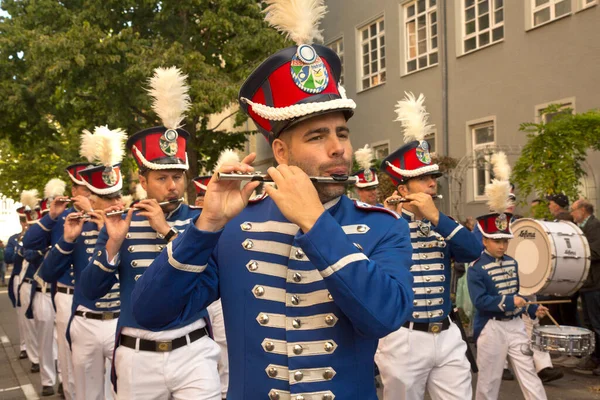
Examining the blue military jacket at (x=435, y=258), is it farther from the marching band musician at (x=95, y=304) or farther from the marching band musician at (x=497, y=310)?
the marching band musician at (x=95, y=304)

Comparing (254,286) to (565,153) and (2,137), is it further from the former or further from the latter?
(2,137)

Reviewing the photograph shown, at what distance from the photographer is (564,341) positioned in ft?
22.5

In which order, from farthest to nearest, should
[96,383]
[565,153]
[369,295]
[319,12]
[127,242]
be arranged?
[565,153] → [96,383] → [127,242] → [319,12] → [369,295]

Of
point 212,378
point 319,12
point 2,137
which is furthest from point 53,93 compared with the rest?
point 319,12

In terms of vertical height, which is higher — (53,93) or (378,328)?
(53,93)

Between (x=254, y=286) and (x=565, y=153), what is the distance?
9223 millimetres

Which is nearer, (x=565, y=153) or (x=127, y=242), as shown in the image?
(x=127, y=242)

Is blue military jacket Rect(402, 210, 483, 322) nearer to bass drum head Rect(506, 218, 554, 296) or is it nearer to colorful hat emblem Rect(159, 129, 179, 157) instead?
colorful hat emblem Rect(159, 129, 179, 157)

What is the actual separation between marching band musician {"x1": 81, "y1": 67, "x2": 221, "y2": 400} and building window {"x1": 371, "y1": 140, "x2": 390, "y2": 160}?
1671 cm

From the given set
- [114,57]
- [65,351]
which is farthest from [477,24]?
[65,351]

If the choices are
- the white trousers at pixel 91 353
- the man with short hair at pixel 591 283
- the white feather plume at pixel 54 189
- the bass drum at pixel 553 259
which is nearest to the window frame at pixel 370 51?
the man with short hair at pixel 591 283

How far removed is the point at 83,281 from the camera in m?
5.17

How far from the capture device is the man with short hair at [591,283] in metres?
10.4

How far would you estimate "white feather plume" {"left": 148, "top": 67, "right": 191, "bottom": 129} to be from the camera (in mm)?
4977
